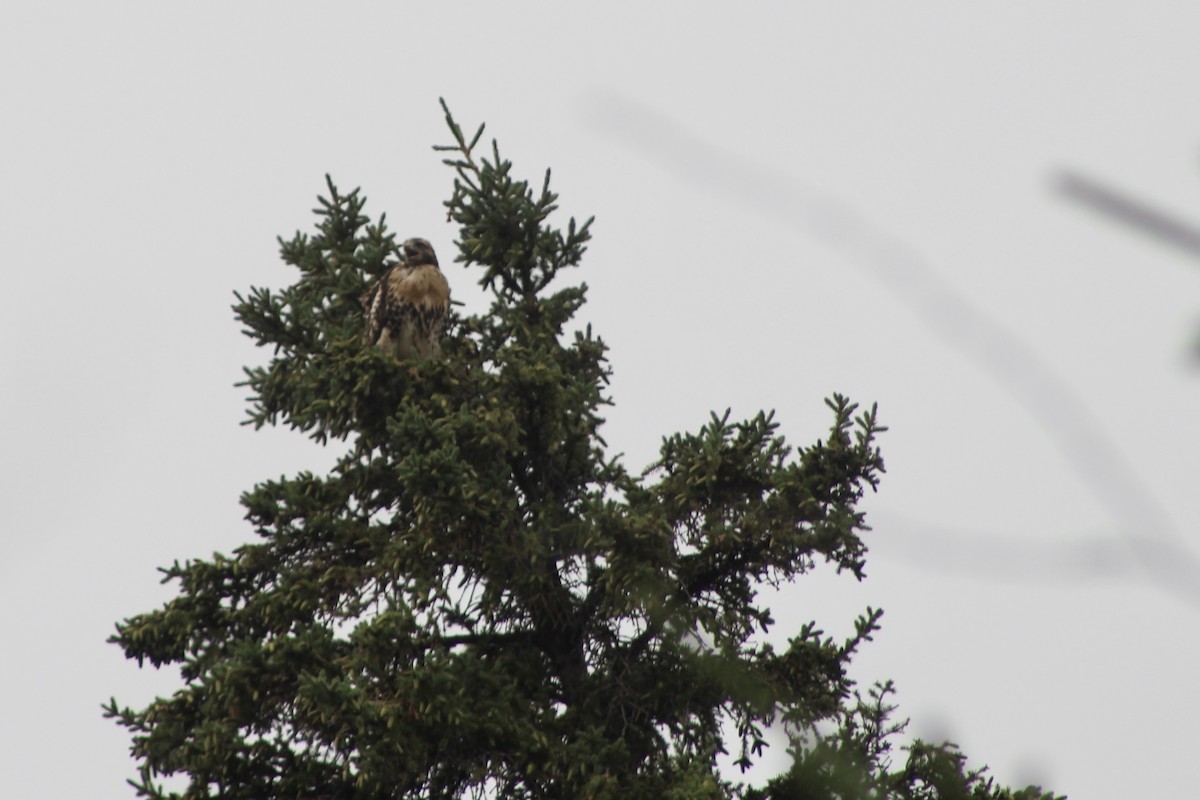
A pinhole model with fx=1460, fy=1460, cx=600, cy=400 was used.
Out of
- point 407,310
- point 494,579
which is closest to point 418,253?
point 407,310

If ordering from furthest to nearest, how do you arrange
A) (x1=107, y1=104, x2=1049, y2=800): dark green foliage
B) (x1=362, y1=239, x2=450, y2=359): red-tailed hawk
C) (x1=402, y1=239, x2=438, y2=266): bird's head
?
(x1=402, y1=239, x2=438, y2=266): bird's head < (x1=362, y1=239, x2=450, y2=359): red-tailed hawk < (x1=107, y1=104, x2=1049, y2=800): dark green foliage

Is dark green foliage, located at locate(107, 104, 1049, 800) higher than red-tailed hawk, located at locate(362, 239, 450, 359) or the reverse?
the reverse

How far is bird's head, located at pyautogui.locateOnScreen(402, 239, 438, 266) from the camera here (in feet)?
34.9

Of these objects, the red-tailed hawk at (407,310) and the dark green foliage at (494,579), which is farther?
the red-tailed hawk at (407,310)

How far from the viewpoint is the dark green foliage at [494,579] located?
7.70 meters

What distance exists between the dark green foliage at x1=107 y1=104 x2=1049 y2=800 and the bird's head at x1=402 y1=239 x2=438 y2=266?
988mm

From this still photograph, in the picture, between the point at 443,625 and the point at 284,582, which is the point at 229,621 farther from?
the point at 443,625

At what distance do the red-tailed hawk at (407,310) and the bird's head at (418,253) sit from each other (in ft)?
0.21

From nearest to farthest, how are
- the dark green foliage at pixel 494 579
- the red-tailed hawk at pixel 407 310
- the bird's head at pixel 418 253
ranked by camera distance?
1. the dark green foliage at pixel 494 579
2. the red-tailed hawk at pixel 407 310
3. the bird's head at pixel 418 253

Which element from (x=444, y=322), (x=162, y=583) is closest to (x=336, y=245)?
(x=444, y=322)

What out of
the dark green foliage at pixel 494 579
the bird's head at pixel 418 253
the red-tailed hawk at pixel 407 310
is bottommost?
the dark green foliage at pixel 494 579

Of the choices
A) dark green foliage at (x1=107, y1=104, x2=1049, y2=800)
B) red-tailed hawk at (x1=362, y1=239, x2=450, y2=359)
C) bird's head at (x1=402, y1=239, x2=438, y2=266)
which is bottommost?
dark green foliage at (x1=107, y1=104, x2=1049, y2=800)

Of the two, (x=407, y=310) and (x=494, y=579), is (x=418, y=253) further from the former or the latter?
(x=494, y=579)

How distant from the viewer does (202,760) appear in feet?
24.9
